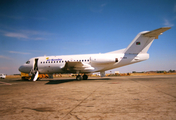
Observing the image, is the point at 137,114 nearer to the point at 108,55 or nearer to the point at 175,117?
the point at 175,117

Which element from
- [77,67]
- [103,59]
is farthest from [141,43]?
[77,67]

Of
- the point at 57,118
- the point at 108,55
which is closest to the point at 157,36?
the point at 108,55

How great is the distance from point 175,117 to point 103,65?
55.9ft

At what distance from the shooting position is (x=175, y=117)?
130 inches

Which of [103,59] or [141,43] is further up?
[141,43]

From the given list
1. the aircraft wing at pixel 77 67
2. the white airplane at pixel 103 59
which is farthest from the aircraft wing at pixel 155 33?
the aircraft wing at pixel 77 67

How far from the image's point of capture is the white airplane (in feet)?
62.7

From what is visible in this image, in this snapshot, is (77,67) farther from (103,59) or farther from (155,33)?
(155,33)

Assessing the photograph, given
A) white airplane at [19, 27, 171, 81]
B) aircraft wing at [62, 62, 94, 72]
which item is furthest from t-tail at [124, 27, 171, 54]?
aircraft wing at [62, 62, 94, 72]

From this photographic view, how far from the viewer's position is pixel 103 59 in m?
19.9

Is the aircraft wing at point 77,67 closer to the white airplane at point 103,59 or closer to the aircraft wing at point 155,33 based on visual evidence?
the white airplane at point 103,59

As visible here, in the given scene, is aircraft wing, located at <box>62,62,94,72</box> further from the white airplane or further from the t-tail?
the t-tail

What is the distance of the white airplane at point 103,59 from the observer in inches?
753

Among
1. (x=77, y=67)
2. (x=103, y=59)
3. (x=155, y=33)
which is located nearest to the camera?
(x=155, y=33)
